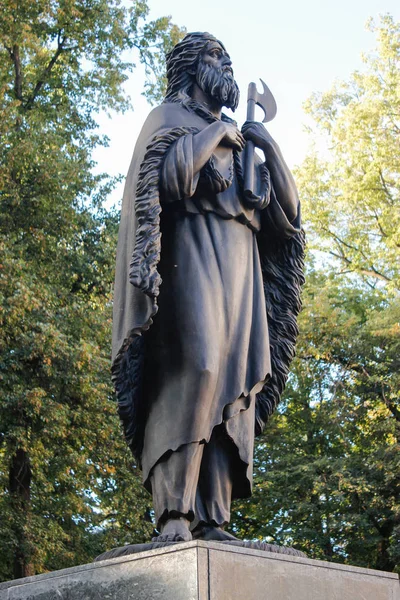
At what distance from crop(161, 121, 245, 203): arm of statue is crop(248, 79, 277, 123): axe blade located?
757mm

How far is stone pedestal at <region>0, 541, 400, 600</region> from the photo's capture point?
12.3 ft

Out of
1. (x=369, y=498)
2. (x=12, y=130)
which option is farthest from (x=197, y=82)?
(x=369, y=498)

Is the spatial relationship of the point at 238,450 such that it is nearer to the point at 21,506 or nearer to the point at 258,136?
the point at 258,136

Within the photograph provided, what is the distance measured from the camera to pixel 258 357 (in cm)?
488

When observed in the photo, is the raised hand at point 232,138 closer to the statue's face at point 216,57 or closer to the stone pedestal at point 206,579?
the statue's face at point 216,57

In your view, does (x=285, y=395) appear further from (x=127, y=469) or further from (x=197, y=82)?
(x=197, y=82)

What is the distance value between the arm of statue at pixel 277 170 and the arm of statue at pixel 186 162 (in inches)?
16.6

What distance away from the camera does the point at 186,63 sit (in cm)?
537

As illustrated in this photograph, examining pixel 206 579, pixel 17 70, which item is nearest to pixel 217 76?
pixel 206 579

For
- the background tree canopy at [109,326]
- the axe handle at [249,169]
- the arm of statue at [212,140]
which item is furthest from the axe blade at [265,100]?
the background tree canopy at [109,326]

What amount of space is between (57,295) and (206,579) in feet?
A: 49.4

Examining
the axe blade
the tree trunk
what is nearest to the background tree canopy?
the tree trunk

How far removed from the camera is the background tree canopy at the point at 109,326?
16547 millimetres

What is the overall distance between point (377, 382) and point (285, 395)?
3.46m
